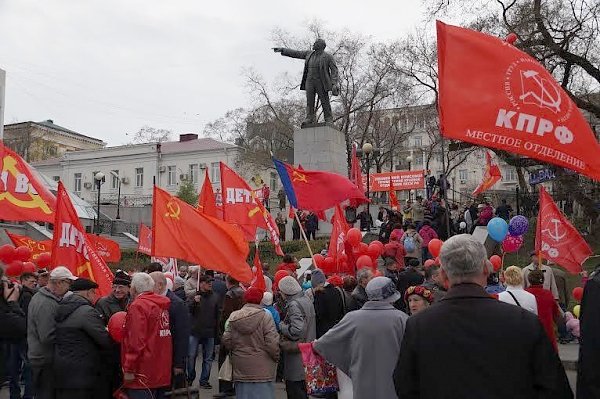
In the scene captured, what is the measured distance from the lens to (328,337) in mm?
5191

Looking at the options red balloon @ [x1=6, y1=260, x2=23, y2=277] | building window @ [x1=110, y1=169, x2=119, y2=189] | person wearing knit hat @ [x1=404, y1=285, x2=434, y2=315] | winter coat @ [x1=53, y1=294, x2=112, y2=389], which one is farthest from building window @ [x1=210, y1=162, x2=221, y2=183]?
person wearing knit hat @ [x1=404, y1=285, x2=434, y2=315]

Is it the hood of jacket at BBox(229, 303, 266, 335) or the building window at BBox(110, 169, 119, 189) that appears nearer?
the hood of jacket at BBox(229, 303, 266, 335)

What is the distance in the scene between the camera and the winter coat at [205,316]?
941 centimetres

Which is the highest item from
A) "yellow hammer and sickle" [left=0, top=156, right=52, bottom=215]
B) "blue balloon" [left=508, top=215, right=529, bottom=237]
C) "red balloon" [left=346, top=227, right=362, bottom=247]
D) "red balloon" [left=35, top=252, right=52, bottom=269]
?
"yellow hammer and sickle" [left=0, top=156, right=52, bottom=215]

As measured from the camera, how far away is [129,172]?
6881 cm

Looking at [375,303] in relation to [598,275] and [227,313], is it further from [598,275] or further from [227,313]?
[227,313]

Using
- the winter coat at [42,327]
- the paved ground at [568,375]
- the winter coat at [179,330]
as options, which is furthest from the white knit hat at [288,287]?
the paved ground at [568,375]

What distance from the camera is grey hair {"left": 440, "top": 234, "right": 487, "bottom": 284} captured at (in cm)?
307

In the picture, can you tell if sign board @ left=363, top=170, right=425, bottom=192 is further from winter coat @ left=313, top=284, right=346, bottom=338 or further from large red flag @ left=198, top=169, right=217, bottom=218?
winter coat @ left=313, top=284, right=346, bottom=338

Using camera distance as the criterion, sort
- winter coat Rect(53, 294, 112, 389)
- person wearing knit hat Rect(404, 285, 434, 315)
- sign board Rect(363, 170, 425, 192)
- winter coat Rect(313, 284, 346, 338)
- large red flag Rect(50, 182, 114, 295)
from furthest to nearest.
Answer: sign board Rect(363, 170, 425, 192) < winter coat Rect(313, 284, 346, 338) < large red flag Rect(50, 182, 114, 295) < winter coat Rect(53, 294, 112, 389) < person wearing knit hat Rect(404, 285, 434, 315)

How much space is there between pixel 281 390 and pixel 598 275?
7.00 metres

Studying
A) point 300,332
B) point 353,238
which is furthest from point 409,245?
point 300,332

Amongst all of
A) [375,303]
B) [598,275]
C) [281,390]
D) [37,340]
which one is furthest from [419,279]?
[598,275]

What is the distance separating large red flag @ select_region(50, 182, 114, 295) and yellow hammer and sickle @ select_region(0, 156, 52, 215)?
9.84ft
